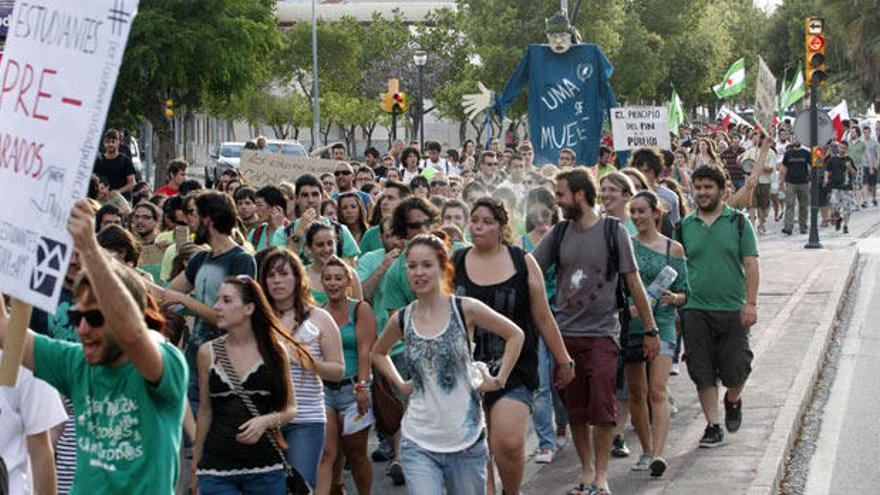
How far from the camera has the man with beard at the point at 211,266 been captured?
9.18m

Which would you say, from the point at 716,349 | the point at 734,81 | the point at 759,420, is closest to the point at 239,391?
the point at 716,349


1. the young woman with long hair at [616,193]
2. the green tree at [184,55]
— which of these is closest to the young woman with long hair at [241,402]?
the young woman with long hair at [616,193]

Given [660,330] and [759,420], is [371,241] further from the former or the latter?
[759,420]

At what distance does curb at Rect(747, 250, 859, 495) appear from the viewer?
981cm

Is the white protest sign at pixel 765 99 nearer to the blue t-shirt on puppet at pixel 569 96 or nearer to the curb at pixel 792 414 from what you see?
the blue t-shirt on puppet at pixel 569 96

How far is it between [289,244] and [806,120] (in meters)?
17.7

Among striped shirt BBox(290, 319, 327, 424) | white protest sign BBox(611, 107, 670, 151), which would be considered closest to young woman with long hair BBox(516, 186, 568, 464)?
striped shirt BBox(290, 319, 327, 424)

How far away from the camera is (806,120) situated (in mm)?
27703

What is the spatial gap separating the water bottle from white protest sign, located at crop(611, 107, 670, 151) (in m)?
9.26

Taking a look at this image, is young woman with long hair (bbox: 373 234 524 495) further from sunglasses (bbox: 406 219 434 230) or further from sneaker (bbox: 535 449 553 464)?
sneaker (bbox: 535 449 553 464)

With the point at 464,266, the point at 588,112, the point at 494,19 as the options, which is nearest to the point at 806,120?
the point at 588,112

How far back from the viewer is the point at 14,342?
190 inches

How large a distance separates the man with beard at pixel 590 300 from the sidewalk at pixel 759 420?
41 cm

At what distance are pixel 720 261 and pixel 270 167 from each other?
646 centimetres
